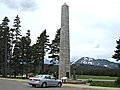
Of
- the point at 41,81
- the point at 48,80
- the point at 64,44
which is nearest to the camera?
the point at 41,81

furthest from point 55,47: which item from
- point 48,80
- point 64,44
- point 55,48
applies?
point 48,80

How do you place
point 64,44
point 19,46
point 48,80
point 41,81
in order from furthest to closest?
1. point 19,46
2. point 64,44
3. point 48,80
4. point 41,81

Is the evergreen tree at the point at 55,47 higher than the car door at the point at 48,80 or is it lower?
higher

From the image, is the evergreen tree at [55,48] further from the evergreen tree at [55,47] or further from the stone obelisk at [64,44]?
the stone obelisk at [64,44]

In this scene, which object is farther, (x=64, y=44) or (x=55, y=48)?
(x=55, y=48)

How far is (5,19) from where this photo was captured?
196 feet

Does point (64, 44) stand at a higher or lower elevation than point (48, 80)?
higher

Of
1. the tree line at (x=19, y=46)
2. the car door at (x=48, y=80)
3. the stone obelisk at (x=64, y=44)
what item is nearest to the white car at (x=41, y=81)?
the car door at (x=48, y=80)

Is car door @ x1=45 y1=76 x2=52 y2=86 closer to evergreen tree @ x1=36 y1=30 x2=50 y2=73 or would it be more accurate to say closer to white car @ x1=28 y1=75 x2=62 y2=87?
white car @ x1=28 y1=75 x2=62 y2=87

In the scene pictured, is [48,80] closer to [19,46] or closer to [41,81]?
[41,81]

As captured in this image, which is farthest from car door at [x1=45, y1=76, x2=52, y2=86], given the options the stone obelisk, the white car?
the stone obelisk

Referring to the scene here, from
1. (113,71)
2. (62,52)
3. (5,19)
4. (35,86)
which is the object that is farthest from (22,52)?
(113,71)

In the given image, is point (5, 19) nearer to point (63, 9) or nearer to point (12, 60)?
point (12, 60)

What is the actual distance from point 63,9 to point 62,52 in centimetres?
692
